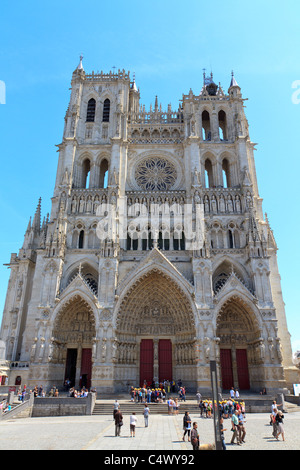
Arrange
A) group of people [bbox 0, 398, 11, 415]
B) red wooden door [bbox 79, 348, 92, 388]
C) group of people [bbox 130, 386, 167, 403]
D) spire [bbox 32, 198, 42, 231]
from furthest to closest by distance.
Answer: spire [bbox 32, 198, 42, 231]
red wooden door [bbox 79, 348, 92, 388]
group of people [bbox 130, 386, 167, 403]
group of people [bbox 0, 398, 11, 415]

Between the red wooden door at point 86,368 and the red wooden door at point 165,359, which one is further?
the red wooden door at point 165,359

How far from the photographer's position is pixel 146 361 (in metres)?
28.3

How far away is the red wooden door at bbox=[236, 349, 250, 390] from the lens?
27422 millimetres

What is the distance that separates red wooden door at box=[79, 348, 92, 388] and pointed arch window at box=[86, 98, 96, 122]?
25604 millimetres

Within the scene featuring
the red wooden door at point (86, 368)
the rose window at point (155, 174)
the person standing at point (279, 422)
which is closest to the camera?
the person standing at point (279, 422)

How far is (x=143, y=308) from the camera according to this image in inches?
1160

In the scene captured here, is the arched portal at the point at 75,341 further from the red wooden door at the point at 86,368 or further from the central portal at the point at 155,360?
the central portal at the point at 155,360

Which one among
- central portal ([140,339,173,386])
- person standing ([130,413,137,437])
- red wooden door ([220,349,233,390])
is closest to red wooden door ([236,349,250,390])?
red wooden door ([220,349,233,390])

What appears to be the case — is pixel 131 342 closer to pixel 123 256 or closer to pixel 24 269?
pixel 123 256

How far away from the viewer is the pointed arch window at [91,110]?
38.2 meters

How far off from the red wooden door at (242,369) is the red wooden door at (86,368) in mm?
12718

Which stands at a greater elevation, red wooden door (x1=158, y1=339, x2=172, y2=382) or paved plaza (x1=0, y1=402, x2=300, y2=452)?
red wooden door (x1=158, y1=339, x2=172, y2=382)

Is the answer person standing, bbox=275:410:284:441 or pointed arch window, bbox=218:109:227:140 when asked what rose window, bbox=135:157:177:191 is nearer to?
pointed arch window, bbox=218:109:227:140

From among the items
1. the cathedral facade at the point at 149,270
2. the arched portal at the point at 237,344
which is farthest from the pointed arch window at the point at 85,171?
the arched portal at the point at 237,344
